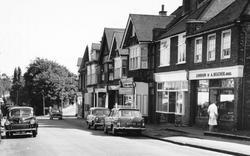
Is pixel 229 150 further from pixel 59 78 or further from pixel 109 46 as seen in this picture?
pixel 59 78

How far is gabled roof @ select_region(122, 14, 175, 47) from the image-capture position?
134ft

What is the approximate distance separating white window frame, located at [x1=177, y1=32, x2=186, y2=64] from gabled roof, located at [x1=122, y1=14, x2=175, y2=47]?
252 inches

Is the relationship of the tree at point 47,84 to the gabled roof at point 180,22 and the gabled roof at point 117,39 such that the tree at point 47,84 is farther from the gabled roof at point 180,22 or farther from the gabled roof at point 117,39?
the gabled roof at point 180,22

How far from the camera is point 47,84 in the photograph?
9088 cm

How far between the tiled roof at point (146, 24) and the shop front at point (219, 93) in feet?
33.9

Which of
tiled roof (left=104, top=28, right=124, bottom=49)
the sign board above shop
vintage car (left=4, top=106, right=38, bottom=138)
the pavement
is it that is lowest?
the pavement

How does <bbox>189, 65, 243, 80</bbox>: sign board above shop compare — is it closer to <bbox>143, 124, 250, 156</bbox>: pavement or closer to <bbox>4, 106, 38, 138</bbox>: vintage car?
<bbox>143, 124, 250, 156</bbox>: pavement

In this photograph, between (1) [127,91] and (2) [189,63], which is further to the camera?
(1) [127,91]

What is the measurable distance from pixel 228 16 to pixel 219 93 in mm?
4747

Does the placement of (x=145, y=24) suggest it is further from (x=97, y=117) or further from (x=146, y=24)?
(x=97, y=117)

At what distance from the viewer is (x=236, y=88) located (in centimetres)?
2561

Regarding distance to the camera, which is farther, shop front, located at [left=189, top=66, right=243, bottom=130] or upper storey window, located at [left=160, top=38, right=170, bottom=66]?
upper storey window, located at [left=160, top=38, right=170, bottom=66]

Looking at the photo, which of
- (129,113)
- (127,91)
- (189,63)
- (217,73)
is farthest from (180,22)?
(129,113)

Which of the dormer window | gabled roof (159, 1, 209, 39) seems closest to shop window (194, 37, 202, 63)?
gabled roof (159, 1, 209, 39)
